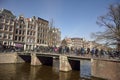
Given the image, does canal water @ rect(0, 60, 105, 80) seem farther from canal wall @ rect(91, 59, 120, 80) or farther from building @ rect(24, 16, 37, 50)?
building @ rect(24, 16, 37, 50)

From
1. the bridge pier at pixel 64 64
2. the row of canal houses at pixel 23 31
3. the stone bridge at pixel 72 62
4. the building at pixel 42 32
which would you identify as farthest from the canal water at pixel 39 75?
the building at pixel 42 32

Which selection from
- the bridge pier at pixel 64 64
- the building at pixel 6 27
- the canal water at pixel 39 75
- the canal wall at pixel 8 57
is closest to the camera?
the canal water at pixel 39 75

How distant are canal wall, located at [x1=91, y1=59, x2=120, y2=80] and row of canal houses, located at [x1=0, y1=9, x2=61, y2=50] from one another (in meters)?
31.5

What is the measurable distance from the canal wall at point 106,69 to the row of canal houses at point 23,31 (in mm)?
31536

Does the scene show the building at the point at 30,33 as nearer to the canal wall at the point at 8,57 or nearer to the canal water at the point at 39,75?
the canal wall at the point at 8,57

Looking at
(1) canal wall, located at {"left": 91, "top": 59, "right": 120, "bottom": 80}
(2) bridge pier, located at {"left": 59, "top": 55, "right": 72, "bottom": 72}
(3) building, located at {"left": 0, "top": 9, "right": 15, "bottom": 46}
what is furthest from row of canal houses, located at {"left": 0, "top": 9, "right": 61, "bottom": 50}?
(1) canal wall, located at {"left": 91, "top": 59, "right": 120, "bottom": 80}

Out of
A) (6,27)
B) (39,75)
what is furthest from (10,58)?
(39,75)

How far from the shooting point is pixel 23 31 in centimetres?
5516

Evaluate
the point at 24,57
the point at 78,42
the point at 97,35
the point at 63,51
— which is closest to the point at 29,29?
the point at 24,57

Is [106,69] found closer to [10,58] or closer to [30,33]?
[10,58]

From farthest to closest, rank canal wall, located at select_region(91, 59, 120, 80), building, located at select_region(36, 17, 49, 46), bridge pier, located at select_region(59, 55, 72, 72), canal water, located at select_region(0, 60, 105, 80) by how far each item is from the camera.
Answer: building, located at select_region(36, 17, 49, 46)
bridge pier, located at select_region(59, 55, 72, 72)
canal water, located at select_region(0, 60, 105, 80)
canal wall, located at select_region(91, 59, 120, 80)

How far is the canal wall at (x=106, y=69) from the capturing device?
22219 mm

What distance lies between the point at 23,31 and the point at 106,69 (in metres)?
37.0

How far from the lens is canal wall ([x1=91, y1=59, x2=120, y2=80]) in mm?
22219
